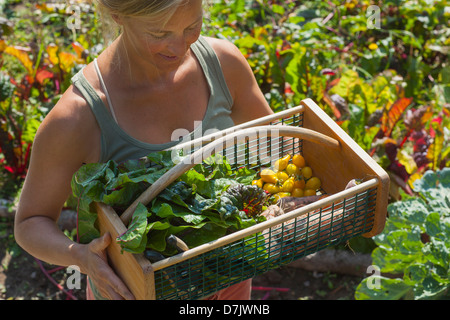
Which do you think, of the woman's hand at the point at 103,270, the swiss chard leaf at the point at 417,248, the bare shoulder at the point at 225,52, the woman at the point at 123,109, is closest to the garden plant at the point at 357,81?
the swiss chard leaf at the point at 417,248

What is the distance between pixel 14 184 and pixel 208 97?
2.16m

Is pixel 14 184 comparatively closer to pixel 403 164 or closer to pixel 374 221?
pixel 403 164

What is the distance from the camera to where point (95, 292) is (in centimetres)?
187

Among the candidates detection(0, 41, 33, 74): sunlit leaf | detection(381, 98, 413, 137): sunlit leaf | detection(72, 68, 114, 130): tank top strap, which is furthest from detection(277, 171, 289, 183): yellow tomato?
detection(0, 41, 33, 74): sunlit leaf

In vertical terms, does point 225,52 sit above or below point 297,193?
above

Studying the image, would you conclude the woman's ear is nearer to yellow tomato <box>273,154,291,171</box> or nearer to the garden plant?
yellow tomato <box>273,154,291,171</box>

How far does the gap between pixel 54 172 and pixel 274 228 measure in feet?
2.12

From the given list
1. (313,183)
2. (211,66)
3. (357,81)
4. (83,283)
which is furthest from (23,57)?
(313,183)

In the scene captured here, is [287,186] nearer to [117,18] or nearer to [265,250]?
[265,250]

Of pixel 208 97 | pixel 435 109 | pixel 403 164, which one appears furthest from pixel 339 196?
pixel 435 109

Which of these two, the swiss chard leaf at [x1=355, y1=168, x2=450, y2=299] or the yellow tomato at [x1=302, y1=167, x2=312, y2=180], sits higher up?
the yellow tomato at [x1=302, y1=167, x2=312, y2=180]

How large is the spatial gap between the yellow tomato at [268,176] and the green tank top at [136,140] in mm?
218

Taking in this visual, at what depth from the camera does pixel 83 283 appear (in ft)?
10.7

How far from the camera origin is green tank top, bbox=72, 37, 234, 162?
67.3 inches
